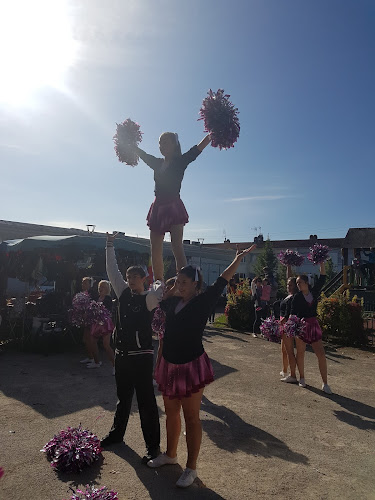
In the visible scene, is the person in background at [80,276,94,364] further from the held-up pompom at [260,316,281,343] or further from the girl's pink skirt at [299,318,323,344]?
the girl's pink skirt at [299,318,323,344]

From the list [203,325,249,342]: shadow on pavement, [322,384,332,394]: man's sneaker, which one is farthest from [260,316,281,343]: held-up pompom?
[203,325,249,342]: shadow on pavement

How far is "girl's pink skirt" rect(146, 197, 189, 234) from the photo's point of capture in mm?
4199

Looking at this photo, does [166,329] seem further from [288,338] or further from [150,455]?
[288,338]

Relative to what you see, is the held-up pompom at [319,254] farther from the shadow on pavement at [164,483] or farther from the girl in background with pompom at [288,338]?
the shadow on pavement at [164,483]

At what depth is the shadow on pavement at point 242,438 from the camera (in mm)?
3928

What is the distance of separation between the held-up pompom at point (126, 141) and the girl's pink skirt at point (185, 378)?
95.5 inches

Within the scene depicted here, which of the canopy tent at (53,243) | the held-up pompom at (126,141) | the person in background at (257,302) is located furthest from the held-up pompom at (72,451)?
the person in background at (257,302)

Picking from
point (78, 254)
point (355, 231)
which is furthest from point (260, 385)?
point (355, 231)

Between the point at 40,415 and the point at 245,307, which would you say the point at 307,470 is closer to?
the point at 40,415

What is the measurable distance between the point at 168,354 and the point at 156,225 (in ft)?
4.83

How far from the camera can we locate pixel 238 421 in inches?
191

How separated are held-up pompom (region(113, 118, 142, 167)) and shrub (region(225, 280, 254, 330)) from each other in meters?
9.48

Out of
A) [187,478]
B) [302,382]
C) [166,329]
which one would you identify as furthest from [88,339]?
[187,478]

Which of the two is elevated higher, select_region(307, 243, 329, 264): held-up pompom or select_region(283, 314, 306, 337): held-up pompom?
select_region(307, 243, 329, 264): held-up pompom
